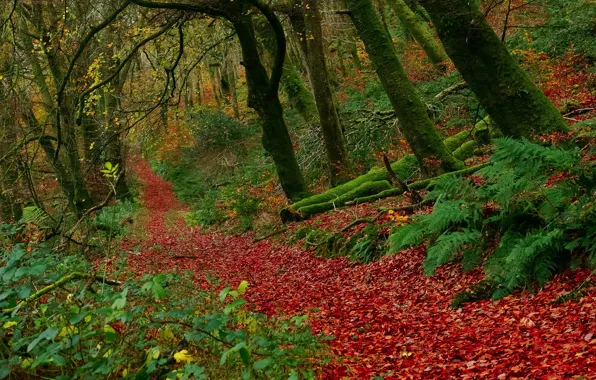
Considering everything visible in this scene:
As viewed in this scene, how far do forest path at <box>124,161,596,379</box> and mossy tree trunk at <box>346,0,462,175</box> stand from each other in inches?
107

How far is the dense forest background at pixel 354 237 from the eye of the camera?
12.3ft

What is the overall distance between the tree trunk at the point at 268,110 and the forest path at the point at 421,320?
4302 millimetres

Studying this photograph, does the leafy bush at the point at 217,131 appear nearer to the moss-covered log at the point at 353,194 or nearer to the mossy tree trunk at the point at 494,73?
the moss-covered log at the point at 353,194

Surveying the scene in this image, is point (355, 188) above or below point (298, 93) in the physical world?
below

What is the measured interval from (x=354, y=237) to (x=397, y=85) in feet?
9.20

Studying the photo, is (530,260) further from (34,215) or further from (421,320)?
(34,215)

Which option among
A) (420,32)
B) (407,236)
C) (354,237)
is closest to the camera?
(407,236)

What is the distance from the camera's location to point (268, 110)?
1338 centimetres

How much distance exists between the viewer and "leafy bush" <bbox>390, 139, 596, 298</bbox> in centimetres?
522

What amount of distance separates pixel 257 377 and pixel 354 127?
13190mm

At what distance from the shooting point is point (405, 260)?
7.59 metres

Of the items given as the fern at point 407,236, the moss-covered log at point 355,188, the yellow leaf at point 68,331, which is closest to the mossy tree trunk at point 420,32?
the moss-covered log at point 355,188

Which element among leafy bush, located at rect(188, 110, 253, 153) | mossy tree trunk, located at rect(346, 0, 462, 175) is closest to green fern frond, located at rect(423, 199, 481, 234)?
mossy tree trunk, located at rect(346, 0, 462, 175)

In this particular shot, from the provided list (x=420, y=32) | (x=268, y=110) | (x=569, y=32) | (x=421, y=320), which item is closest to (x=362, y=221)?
(x=421, y=320)
